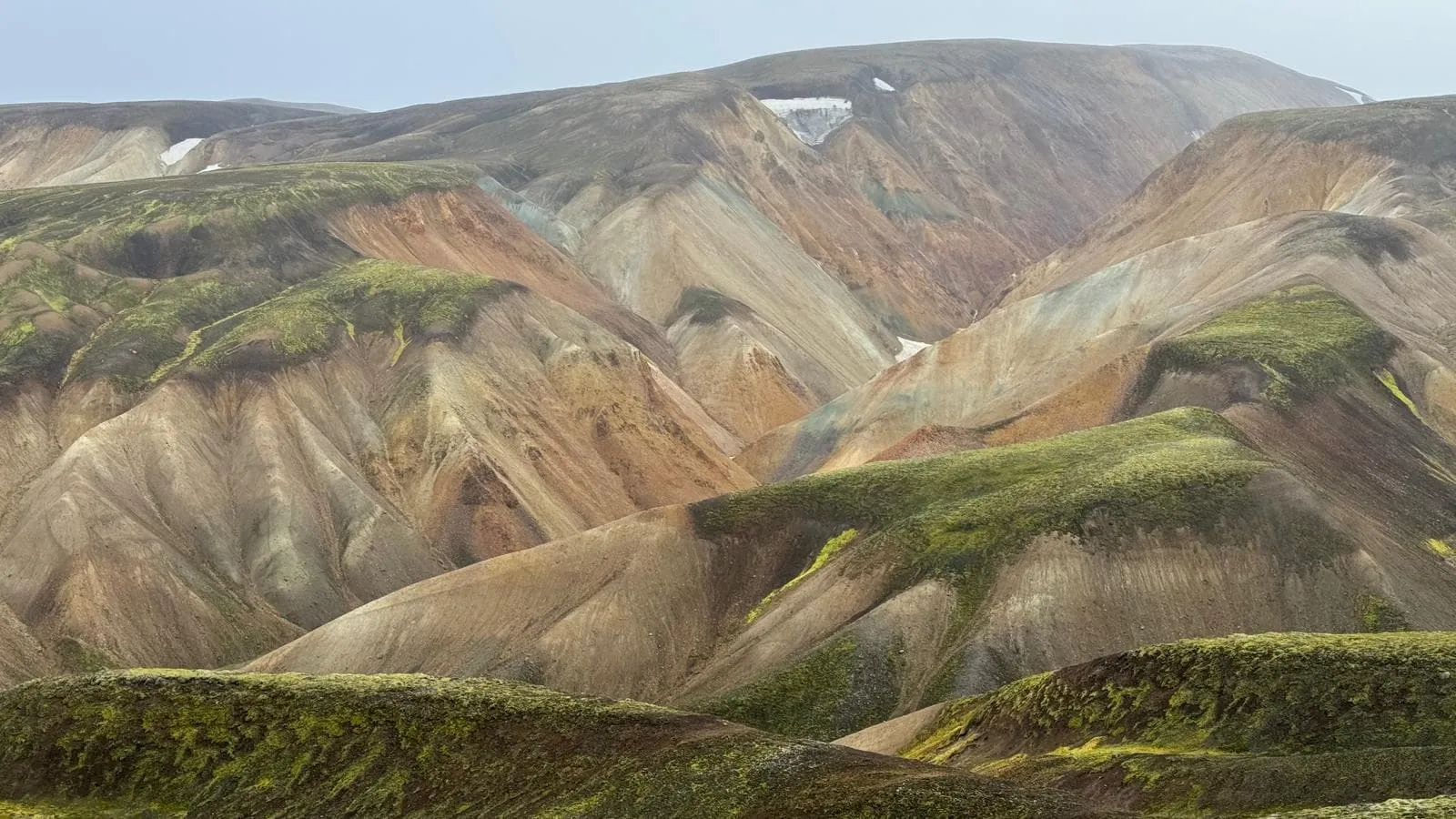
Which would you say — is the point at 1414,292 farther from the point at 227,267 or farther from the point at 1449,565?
the point at 227,267

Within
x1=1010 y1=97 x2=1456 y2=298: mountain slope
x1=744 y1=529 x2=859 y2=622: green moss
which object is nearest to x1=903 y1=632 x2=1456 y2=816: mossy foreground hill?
x1=744 y1=529 x2=859 y2=622: green moss

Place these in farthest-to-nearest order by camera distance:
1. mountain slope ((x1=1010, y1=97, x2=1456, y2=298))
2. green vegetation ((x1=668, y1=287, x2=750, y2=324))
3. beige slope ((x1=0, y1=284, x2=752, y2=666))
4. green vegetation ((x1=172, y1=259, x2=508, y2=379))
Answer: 1. mountain slope ((x1=1010, y1=97, x2=1456, y2=298))
2. green vegetation ((x1=668, y1=287, x2=750, y2=324))
3. green vegetation ((x1=172, y1=259, x2=508, y2=379))
4. beige slope ((x1=0, y1=284, x2=752, y2=666))

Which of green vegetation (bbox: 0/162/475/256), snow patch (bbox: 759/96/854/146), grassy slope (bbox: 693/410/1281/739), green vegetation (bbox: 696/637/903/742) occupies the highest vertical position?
snow patch (bbox: 759/96/854/146)

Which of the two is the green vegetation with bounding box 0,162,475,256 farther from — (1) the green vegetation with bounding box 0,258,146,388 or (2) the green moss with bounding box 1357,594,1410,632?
(2) the green moss with bounding box 1357,594,1410,632

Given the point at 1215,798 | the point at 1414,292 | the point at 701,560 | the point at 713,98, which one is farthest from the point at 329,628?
the point at 713,98

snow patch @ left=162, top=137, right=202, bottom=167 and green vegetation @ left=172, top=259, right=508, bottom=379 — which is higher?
snow patch @ left=162, top=137, right=202, bottom=167

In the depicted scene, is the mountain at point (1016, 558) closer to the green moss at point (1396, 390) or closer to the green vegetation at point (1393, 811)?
the green moss at point (1396, 390)

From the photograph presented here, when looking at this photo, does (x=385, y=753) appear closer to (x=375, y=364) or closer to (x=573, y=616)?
(x=573, y=616)
